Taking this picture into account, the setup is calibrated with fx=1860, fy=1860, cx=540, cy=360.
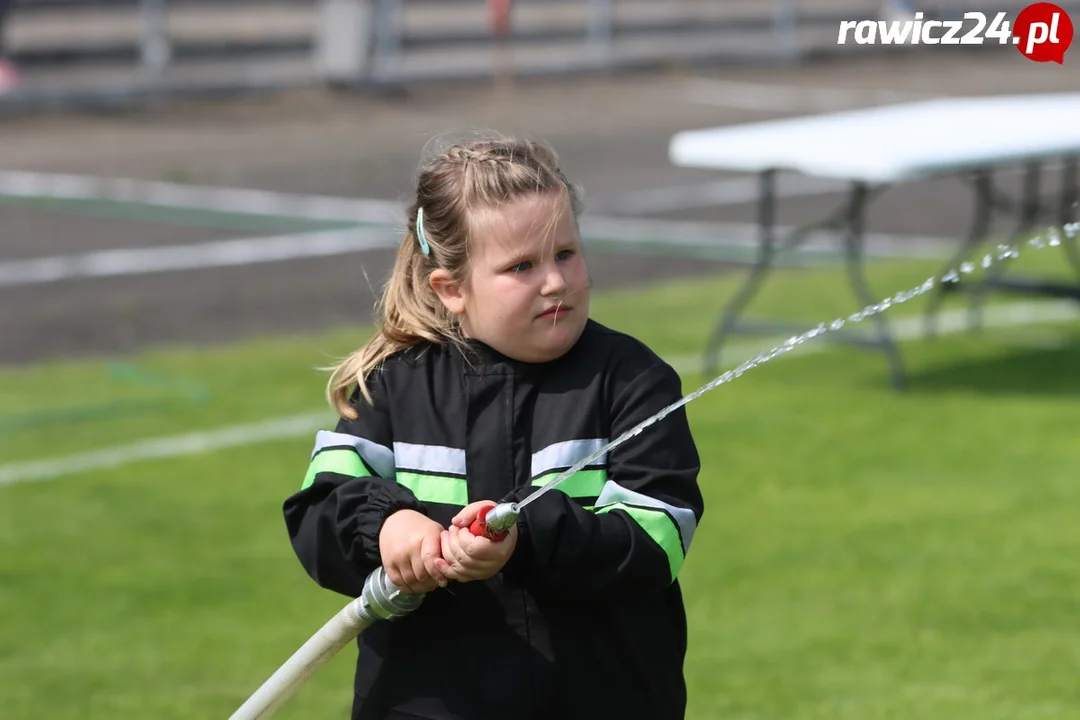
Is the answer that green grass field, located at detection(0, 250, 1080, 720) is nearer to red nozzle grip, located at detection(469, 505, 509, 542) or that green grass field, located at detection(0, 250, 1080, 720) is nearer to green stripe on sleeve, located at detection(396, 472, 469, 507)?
green stripe on sleeve, located at detection(396, 472, 469, 507)

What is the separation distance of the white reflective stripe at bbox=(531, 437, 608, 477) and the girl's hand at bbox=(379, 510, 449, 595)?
0.19 metres

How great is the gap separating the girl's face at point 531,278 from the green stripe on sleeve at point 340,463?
266mm

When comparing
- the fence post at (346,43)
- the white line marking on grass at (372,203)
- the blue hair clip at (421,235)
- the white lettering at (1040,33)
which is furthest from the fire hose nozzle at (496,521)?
the fence post at (346,43)

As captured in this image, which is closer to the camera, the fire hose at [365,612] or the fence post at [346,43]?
the fire hose at [365,612]

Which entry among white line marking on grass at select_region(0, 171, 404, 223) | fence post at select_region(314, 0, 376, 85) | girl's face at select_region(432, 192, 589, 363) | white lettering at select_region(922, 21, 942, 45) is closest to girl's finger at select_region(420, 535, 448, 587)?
girl's face at select_region(432, 192, 589, 363)

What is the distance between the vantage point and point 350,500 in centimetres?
268

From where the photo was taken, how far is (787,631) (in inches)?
196

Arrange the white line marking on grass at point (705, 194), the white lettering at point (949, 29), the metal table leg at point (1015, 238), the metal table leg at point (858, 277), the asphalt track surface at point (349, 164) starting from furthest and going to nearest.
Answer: the white line marking on grass at point (705, 194), the asphalt track surface at point (349, 164), the metal table leg at point (1015, 238), the white lettering at point (949, 29), the metal table leg at point (858, 277)

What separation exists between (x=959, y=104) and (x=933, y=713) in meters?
5.13

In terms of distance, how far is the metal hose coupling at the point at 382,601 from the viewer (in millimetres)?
2578

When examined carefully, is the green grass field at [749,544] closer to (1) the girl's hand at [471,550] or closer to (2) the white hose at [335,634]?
(2) the white hose at [335,634]

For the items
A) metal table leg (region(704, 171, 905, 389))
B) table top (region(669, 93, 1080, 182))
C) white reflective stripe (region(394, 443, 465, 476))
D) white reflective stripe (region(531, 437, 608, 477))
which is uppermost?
white reflective stripe (region(531, 437, 608, 477))

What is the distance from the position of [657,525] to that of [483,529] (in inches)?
12.3

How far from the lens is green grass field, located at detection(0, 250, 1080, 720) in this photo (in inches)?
183
